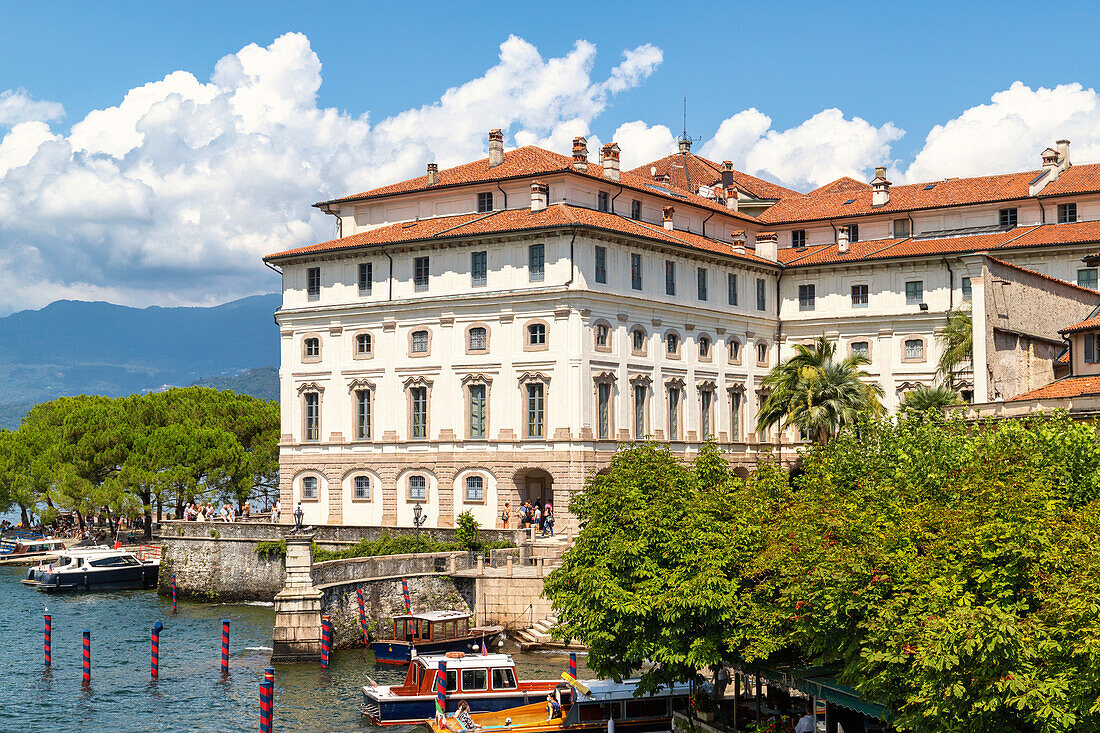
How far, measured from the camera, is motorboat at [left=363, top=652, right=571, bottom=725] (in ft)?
130


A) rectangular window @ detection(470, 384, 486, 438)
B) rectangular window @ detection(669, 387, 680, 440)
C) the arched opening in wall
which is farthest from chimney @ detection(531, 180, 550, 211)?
the arched opening in wall

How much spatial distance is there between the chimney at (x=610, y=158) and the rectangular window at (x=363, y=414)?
17.4 m

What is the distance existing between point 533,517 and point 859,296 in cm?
2618

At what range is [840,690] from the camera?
27.9 m

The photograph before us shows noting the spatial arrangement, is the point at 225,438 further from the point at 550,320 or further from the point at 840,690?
the point at 840,690

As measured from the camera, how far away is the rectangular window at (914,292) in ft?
247

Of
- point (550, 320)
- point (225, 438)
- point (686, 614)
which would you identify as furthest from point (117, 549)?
point (686, 614)

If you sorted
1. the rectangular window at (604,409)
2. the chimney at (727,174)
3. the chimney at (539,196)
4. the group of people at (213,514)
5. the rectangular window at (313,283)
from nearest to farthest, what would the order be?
the rectangular window at (604,409) < the chimney at (539,196) < the rectangular window at (313,283) < the group of people at (213,514) < the chimney at (727,174)

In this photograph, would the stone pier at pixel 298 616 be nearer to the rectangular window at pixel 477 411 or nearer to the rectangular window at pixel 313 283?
the rectangular window at pixel 477 411

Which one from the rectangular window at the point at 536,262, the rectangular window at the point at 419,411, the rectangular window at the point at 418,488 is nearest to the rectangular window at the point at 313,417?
the rectangular window at the point at 419,411

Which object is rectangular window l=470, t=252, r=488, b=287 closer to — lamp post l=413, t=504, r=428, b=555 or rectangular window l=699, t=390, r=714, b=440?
lamp post l=413, t=504, r=428, b=555

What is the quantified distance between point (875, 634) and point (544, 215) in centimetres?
4368

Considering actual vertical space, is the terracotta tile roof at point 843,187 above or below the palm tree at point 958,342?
above

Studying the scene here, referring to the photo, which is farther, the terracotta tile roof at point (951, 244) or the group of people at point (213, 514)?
the group of people at point (213, 514)
